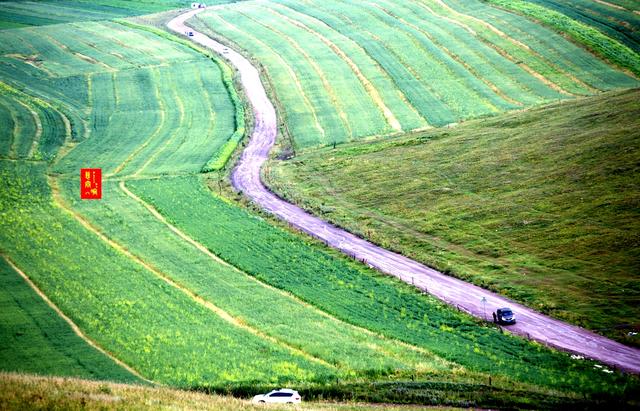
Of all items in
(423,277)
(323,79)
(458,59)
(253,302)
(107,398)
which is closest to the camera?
(107,398)

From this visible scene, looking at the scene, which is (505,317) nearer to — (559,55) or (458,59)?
(458,59)

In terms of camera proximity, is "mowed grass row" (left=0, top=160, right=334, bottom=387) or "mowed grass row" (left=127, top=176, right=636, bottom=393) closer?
"mowed grass row" (left=0, top=160, right=334, bottom=387)

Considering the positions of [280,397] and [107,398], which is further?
[280,397]

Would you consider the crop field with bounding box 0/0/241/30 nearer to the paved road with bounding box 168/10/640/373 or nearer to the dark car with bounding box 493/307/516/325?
the paved road with bounding box 168/10/640/373

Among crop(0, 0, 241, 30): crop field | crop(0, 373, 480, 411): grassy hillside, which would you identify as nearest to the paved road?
crop(0, 373, 480, 411): grassy hillside

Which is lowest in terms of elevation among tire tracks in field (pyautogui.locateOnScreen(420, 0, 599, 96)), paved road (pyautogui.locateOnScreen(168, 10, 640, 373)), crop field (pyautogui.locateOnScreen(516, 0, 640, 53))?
paved road (pyautogui.locateOnScreen(168, 10, 640, 373))

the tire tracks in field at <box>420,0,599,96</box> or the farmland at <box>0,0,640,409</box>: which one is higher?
the tire tracks in field at <box>420,0,599,96</box>

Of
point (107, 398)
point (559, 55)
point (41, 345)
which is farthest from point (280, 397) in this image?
point (559, 55)

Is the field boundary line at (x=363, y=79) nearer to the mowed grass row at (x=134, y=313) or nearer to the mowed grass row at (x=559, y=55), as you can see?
the mowed grass row at (x=559, y=55)
